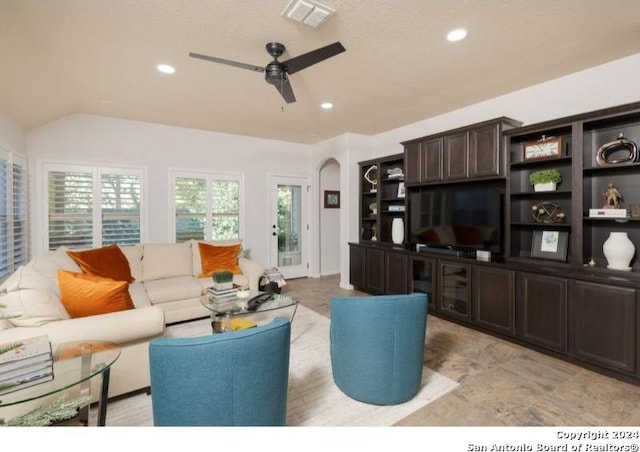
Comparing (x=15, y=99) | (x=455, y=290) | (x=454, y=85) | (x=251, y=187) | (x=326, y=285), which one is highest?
(x=454, y=85)

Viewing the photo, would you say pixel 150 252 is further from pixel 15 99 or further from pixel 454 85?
pixel 454 85

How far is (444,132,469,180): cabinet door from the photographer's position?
11.4 feet

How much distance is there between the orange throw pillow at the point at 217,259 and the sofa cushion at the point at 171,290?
0.32 m

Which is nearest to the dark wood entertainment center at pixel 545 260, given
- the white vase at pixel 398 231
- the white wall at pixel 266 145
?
the white wall at pixel 266 145

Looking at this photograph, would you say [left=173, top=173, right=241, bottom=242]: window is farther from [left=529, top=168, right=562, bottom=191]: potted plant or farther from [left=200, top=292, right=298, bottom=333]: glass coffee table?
[left=529, top=168, right=562, bottom=191]: potted plant

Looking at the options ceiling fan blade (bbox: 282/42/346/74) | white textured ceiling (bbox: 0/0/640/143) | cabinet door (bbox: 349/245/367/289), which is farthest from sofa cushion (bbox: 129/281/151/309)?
cabinet door (bbox: 349/245/367/289)

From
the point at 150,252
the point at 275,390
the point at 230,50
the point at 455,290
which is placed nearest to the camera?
the point at 275,390

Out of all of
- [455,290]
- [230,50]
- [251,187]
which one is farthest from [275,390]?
[251,187]

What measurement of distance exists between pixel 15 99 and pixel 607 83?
5804 millimetres

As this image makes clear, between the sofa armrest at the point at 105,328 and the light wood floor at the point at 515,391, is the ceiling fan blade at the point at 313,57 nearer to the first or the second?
the sofa armrest at the point at 105,328

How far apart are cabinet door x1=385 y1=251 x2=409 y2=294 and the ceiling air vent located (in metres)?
3.02

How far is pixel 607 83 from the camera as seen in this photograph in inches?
109

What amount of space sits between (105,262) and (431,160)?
13.6 feet

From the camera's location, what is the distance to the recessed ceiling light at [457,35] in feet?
7.31
